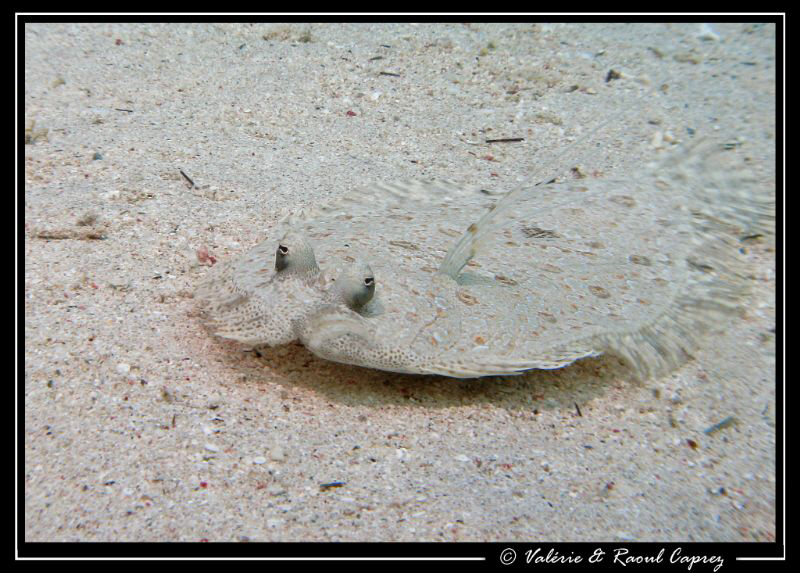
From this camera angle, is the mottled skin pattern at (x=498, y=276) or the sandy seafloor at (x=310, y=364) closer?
the sandy seafloor at (x=310, y=364)

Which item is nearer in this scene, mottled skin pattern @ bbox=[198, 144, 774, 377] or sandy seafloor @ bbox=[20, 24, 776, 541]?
sandy seafloor @ bbox=[20, 24, 776, 541]

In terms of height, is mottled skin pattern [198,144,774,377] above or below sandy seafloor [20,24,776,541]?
above

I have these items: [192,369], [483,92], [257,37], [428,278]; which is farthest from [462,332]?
[257,37]

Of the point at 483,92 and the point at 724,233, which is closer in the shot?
the point at 724,233

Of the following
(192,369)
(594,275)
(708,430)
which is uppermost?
(594,275)

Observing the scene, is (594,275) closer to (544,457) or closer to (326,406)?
(544,457)

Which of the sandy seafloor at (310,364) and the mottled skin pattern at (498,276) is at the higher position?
the mottled skin pattern at (498,276)

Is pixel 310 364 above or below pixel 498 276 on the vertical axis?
below
